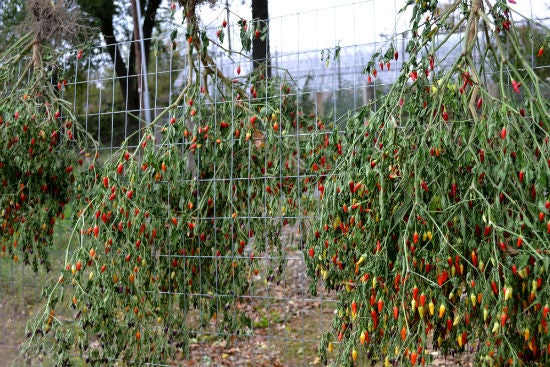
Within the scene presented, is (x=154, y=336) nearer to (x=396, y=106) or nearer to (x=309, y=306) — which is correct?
(x=396, y=106)

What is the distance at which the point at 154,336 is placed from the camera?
3033 mm

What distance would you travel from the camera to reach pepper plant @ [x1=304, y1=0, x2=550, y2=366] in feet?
6.59

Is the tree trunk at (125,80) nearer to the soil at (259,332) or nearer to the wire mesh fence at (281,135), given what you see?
the wire mesh fence at (281,135)

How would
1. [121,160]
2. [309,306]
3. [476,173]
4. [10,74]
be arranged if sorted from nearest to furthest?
[476,173] → [121,160] → [10,74] → [309,306]

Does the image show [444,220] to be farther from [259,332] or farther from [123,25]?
[123,25]

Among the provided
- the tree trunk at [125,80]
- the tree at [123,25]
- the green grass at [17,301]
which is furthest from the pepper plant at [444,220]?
the tree at [123,25]

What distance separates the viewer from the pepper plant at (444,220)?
6.59ft

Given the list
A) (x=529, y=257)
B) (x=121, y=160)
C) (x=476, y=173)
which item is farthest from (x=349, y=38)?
(x=529, y=257)

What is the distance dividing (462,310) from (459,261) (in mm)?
155

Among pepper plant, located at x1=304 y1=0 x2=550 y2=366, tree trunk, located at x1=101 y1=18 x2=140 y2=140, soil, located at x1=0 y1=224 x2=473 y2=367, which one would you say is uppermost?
tree trunk, located at x1=101 y1=18 x2=140 y2=140

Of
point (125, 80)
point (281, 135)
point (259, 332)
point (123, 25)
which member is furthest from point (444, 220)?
point (123, 25)

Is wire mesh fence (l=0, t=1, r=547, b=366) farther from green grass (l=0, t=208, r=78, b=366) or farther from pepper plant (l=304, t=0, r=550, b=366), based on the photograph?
pepper plant (l=304, t=0, r=550, b=366)

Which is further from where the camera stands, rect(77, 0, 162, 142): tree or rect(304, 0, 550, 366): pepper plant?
rect(77, 0, 162, 142): tree

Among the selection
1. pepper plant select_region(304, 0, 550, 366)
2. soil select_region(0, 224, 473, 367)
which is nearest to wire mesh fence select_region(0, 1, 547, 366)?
soil select_region(0, 224, 473, 367)
